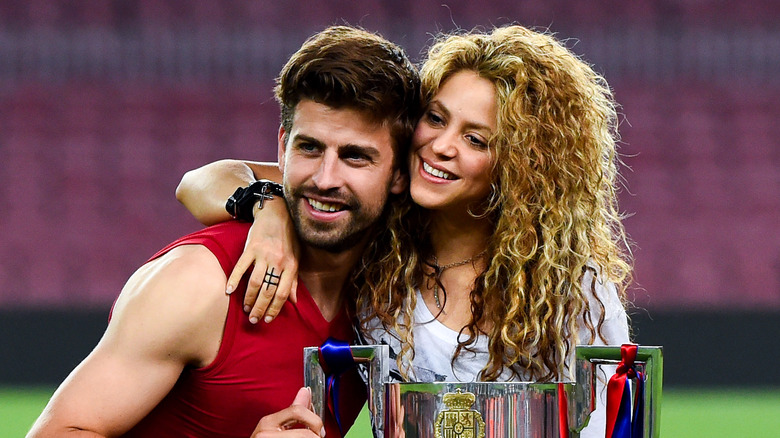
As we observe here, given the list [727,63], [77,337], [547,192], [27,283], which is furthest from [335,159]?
[727,63]

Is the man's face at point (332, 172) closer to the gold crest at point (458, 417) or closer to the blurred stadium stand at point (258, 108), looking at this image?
the gold crest at point (458, 417)

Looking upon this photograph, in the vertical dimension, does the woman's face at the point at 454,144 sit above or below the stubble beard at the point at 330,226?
above

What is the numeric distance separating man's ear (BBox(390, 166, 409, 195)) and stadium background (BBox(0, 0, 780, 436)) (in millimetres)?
7396

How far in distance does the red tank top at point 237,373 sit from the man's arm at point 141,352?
0.19 feet

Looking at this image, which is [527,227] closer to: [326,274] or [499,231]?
[499,231]

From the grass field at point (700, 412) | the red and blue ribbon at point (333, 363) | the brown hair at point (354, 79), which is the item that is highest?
the brown hair at point (354, 79)

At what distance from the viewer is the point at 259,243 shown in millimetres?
2434

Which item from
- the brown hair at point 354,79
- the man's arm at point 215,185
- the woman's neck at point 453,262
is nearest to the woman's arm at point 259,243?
the man's arm at point 215,185

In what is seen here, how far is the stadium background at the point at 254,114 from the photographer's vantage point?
9.86 m

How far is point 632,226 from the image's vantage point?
33.2 feet

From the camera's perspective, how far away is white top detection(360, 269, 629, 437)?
2.52 m

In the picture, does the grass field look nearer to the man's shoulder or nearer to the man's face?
the man's shoulder

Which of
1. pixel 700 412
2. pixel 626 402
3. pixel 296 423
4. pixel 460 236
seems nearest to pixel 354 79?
pixel 460 236

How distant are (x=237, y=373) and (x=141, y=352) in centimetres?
25
